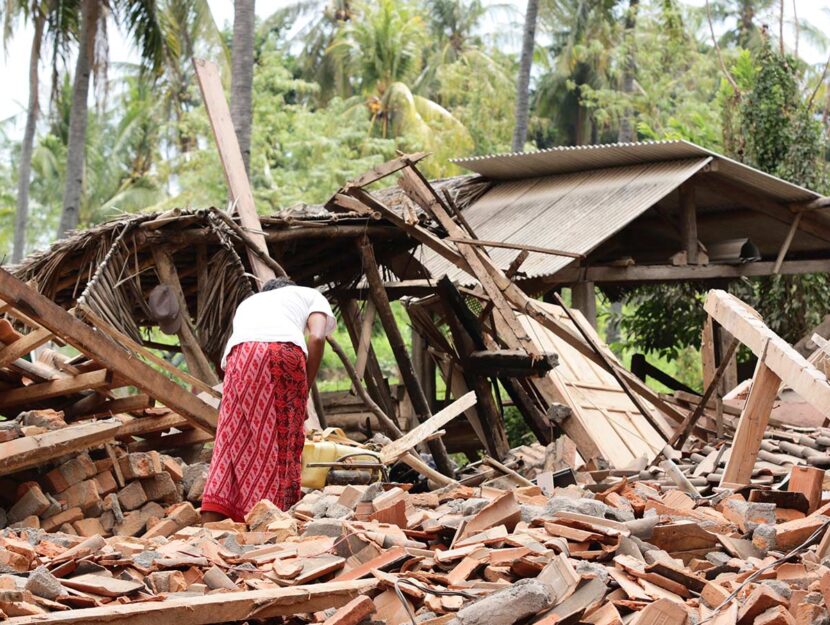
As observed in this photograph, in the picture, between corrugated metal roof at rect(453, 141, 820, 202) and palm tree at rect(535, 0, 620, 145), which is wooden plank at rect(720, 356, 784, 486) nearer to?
corrugated metal roof at rect(453, 141, 820, 202)

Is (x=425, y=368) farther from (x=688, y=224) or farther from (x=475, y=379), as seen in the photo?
(x=475, y=379)

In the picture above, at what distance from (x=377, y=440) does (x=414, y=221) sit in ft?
5.92

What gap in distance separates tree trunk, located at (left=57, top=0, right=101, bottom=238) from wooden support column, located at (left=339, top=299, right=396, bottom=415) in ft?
30.5

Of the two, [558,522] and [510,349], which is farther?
[510,349]

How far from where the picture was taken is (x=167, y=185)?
37.3m

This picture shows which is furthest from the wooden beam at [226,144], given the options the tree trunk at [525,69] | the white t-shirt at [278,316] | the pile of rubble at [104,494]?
the tree trunk at [525,69]

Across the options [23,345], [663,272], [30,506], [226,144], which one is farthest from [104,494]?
[663,272]

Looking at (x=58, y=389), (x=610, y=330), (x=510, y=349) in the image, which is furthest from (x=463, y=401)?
(x=610, y=330)

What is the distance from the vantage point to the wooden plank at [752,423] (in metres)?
5.26

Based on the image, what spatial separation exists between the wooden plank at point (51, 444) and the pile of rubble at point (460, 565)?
3.17 feet

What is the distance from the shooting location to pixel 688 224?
41.1ft

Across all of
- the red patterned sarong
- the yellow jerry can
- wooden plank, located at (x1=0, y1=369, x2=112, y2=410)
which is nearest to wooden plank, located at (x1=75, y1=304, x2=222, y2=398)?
wooden plank, located at (x1=0, y1=369, x2=112, y2=410)

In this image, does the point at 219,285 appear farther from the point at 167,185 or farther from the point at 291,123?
the point at 167,185

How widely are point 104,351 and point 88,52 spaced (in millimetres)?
14283
